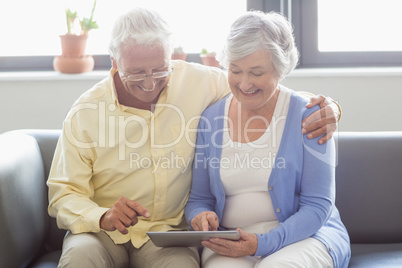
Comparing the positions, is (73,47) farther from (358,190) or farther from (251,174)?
(358,190)

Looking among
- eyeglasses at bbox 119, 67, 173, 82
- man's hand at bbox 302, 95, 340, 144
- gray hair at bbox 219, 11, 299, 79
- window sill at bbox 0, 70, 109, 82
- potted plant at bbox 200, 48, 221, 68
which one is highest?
gray hair at bbox 219, 11, 299, 79

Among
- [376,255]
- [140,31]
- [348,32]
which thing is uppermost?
[140,31]

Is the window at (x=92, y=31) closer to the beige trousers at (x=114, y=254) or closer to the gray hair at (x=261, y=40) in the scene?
the gray hair at (x=261, y=40)

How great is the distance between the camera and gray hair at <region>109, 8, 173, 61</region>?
6.01ft

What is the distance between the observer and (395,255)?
81.6 inches

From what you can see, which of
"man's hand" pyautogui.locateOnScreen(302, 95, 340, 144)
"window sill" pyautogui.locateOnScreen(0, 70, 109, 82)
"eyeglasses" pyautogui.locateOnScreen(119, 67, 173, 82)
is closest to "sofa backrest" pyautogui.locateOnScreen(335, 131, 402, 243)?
"man's hand" pyautogui.locateOnScreen(302, 95, 340, 144)

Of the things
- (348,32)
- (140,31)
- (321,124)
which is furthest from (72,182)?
(348,32)

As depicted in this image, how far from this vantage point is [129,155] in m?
1.98

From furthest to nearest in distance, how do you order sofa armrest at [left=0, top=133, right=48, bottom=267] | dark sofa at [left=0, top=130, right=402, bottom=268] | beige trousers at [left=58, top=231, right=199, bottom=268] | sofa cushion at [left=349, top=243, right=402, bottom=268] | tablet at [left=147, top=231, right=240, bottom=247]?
dark sofa at [left=0, top=130, right=402, bottom=268] < sofa cushion at [left=349, top=243, right=402, bottom=268] < sofa armrest at [left=0, top=133, right=48, bottom=267] < beige trousers at [left=58, top=231, right=199, bottom=268] < tablet at [left=147, top=231, right=240, bottom=247]

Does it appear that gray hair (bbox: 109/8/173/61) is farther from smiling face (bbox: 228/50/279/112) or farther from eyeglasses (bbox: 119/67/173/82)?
smiling face (bbox: 228/50/279/112)

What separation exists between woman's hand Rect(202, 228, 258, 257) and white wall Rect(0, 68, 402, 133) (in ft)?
4.17

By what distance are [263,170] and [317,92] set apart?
3.66 feet

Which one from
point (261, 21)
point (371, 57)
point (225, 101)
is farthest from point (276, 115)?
point (371, 57)

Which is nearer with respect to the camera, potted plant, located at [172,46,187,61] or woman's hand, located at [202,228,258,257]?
woman's hand, located at [202,228,258,257]
